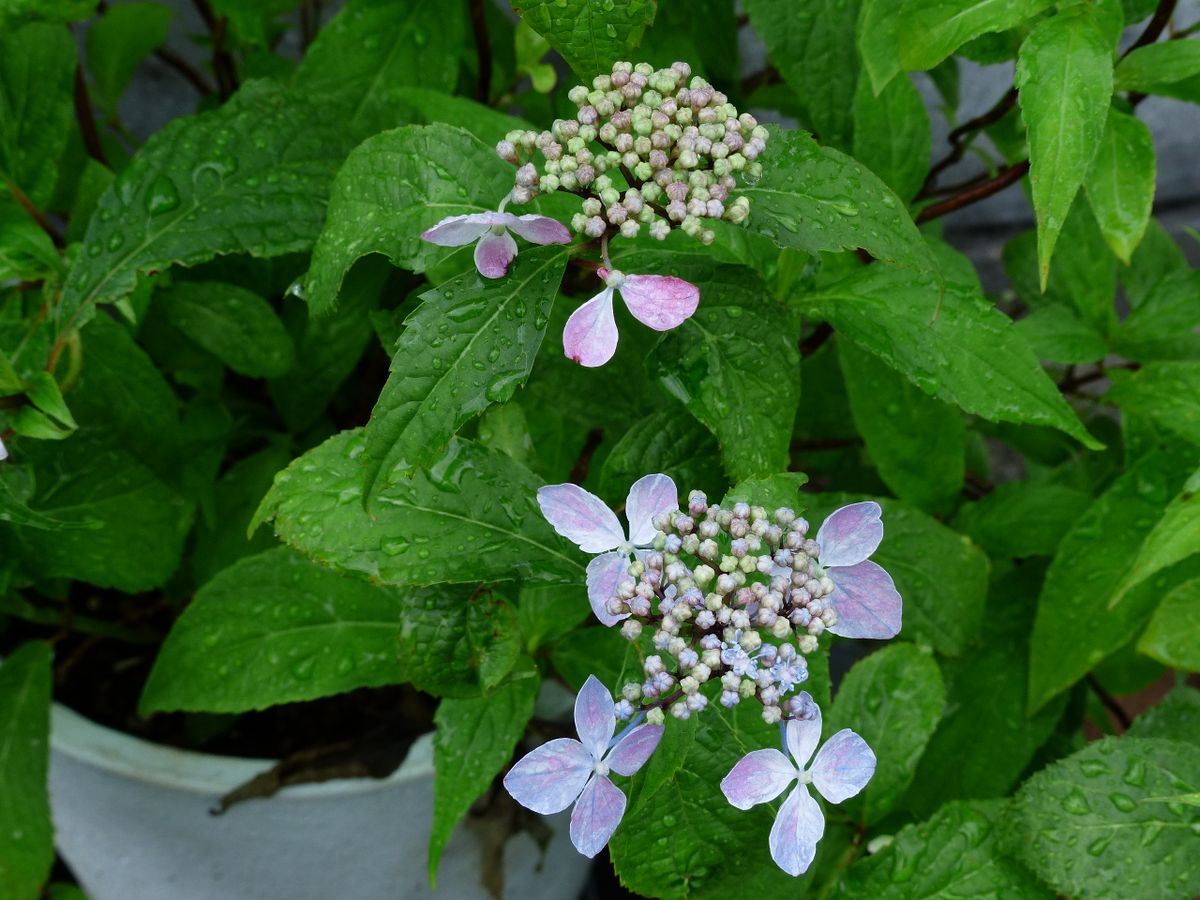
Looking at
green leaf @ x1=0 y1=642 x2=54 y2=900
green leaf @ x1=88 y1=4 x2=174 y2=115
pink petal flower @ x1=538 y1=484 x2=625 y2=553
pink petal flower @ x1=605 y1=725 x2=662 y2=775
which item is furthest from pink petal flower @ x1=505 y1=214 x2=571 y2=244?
green leaf @ x1=88 y1=4 x2=174 y2=115

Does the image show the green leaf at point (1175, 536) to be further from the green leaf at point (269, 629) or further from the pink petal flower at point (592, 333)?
the green leaf at point (269, 629)

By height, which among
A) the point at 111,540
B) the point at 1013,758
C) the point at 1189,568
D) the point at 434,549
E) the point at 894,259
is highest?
the point at 894,259

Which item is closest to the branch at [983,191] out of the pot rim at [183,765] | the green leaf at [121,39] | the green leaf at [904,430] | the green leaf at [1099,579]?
the green leaf at [904,430]

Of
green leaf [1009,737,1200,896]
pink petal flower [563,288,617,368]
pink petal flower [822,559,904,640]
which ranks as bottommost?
green leaf [1009,737,1200,896]

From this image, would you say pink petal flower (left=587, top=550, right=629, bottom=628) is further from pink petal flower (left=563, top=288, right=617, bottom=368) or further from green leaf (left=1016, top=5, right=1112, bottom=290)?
green leaf (left=1016, top=5, right=1112, bottom=290)

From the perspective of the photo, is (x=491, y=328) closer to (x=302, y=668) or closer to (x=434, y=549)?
(x=434, y=549)

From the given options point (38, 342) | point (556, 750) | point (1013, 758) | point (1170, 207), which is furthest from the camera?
point (1170, 207)

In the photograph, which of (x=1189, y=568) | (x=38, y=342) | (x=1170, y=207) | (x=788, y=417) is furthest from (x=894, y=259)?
(x=1170, y=207)
